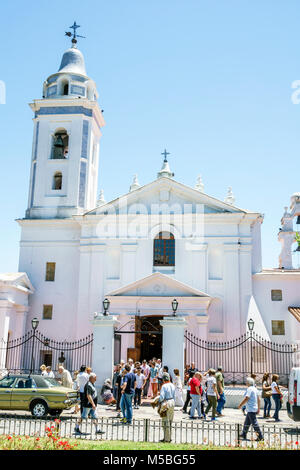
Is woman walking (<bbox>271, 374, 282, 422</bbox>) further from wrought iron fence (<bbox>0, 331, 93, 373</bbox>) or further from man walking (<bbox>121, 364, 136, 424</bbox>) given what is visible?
wrought iron fence (<bbox>0, 331, 93, 373</bbox>)

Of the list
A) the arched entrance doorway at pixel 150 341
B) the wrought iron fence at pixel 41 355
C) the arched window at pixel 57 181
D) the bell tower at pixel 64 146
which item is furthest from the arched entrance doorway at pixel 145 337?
the arched window at pixel 57 181

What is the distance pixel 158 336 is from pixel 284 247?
11460 mm

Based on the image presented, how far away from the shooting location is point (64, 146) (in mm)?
32500

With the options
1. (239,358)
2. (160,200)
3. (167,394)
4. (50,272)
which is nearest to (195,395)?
(167,394)

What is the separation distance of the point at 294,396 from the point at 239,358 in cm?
1181

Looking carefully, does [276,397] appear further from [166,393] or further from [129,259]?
[129,259]

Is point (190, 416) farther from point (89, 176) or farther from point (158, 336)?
point (89, 176)

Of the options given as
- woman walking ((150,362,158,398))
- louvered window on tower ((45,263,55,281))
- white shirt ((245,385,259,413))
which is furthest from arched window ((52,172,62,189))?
white shirt ((245,385,259,413))

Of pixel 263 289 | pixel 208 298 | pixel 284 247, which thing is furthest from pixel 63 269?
pixel 284 247

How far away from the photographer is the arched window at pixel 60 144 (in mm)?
32219

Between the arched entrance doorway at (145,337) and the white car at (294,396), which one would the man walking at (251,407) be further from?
the arched entrance doorway at (145,337)

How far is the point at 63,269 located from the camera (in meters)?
29.9

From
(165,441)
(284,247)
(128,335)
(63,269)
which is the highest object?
(284,247)

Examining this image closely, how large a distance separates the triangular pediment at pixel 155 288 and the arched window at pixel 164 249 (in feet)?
7.71
